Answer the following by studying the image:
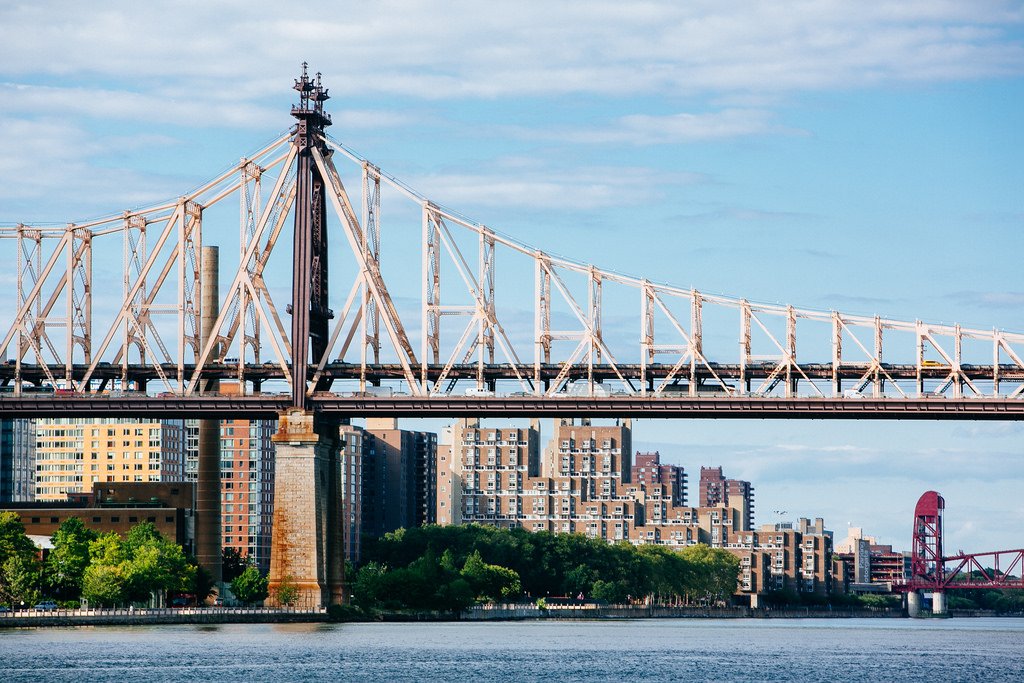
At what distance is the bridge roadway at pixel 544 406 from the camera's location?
392 ft

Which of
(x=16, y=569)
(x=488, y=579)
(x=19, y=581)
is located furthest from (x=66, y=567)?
(x=488, y=579)

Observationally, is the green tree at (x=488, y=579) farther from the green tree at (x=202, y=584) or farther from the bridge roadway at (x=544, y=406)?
the bridge roadway at (x=544, y=406)

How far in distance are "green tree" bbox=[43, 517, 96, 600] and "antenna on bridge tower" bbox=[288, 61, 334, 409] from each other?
865 inches

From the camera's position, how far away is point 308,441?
120812mm

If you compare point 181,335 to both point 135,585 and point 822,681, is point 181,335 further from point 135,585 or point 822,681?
point 822,681

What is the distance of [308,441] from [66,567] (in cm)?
2258

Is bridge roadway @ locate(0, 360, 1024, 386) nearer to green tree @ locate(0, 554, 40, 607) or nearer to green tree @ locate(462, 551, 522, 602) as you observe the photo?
green tree @ locate(0, 554, 40, 607)

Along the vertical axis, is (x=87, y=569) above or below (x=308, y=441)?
below

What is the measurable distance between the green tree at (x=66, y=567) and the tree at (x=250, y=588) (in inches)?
880

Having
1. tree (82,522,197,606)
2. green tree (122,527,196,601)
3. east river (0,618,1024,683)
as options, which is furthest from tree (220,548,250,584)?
east river (0,618,1024,683)

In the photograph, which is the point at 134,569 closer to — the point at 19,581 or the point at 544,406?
the point at 19,581

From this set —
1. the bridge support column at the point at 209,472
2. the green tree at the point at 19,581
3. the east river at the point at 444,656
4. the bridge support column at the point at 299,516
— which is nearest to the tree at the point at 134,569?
the green tree at the point at 19,581

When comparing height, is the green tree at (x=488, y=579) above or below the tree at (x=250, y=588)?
below

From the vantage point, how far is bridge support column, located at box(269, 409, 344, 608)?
119750mm
